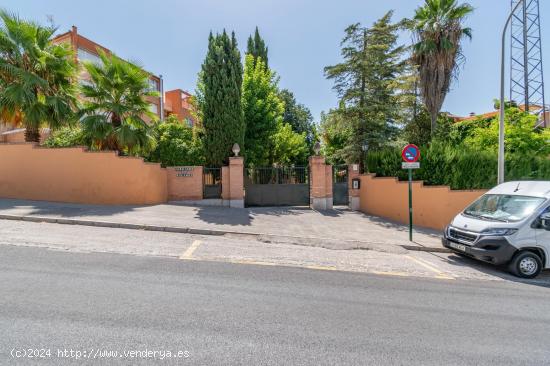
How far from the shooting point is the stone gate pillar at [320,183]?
14.1 m

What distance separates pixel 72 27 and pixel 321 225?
2645cm

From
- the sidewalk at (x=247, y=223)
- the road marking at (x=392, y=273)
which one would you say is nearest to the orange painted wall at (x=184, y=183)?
the sidewalk at (x=247, y=223)

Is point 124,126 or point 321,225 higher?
point 124,126

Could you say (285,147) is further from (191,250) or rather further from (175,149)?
(191,250)

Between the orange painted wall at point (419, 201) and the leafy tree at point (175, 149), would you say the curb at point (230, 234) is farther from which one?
the leafy tree at point (175, 149)

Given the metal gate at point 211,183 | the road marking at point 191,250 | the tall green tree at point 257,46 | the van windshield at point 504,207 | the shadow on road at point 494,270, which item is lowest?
the shadow on road at point 494,270

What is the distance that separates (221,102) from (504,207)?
1164cm

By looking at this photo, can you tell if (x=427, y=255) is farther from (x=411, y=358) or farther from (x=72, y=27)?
(x=72, y=27)

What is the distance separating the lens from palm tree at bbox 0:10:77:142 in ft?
35.1

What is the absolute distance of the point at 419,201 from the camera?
37.4 feet

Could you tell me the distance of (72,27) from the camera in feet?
77.0

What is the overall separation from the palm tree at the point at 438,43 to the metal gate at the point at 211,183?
1079cm

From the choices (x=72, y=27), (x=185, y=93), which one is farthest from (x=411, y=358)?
(x=185, y=93)

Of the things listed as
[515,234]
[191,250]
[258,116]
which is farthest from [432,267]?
[258,116]
